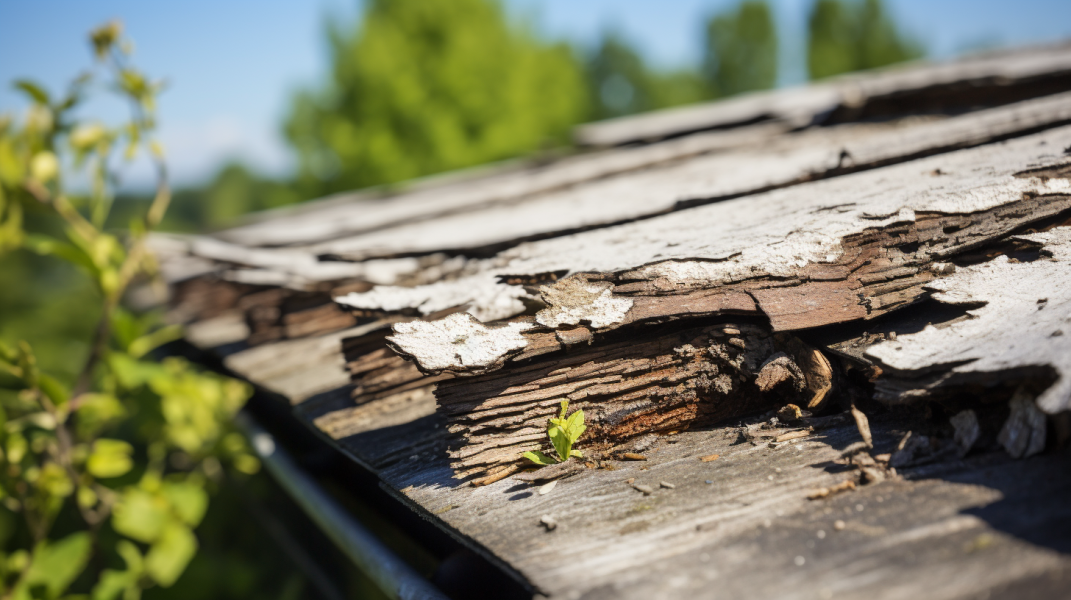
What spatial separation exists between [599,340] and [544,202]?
4.93 ft

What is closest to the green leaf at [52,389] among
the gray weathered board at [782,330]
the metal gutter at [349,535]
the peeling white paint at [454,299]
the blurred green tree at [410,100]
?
the gray weathered board at [782,330]

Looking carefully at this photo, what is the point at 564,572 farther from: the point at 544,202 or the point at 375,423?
the point at 544,202

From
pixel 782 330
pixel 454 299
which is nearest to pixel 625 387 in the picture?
pixel 782 330

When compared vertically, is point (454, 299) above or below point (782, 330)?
above

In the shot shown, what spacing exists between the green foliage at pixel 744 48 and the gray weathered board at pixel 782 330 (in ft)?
86.2

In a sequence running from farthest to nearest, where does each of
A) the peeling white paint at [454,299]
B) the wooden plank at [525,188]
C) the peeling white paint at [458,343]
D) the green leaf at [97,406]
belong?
the wooden plank at [525,188] < the green leaf at [97,406] < the peeling white paint at [454,299] < the peeling white paint at [458,343]

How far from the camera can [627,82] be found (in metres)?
30.5

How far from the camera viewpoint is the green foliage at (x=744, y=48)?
966 inches

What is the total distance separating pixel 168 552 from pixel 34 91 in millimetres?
1423

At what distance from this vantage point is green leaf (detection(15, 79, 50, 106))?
164 centimetres

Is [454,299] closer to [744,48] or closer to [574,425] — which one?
[574,425]

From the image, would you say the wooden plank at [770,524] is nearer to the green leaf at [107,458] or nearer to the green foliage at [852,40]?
the green leaf at [107,458]

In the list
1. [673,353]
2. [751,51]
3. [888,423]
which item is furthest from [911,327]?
[751,51]

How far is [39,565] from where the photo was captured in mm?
1504
